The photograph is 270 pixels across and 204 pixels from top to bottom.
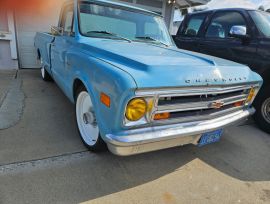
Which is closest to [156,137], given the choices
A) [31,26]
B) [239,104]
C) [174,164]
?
[174,164]

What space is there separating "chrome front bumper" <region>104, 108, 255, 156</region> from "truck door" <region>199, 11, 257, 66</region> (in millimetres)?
2202

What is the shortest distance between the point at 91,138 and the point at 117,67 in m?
1.17

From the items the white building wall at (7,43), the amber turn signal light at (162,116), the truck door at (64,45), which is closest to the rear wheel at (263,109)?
the amber turn signal light at (162,116)

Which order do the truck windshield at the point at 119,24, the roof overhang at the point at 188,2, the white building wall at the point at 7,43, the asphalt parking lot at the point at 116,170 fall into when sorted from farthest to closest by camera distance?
1. the roof overhang at the point at 188,2
2. the white building wall at the point at 7,43
3. the truck windshield at the point at 119,24
4. the asphalt parking lot at the point at 116,170

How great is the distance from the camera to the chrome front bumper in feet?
6.22

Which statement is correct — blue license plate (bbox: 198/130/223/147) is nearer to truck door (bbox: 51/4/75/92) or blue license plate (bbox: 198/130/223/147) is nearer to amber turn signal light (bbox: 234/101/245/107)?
amber turn signal light (bbox: 234/101/245/107)

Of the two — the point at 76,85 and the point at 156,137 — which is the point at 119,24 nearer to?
the point at 76,85

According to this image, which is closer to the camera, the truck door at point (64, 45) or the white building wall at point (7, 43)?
the truck door at point (64, 45)

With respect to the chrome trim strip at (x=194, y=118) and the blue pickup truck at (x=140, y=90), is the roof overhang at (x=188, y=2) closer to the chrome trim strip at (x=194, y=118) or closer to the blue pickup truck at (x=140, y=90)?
the blue pickup truck at (x=140, y=90)

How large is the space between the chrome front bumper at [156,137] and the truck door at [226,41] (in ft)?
7.22

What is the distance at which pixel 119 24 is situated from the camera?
3312 mm

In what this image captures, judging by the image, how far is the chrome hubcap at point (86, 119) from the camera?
273 cm

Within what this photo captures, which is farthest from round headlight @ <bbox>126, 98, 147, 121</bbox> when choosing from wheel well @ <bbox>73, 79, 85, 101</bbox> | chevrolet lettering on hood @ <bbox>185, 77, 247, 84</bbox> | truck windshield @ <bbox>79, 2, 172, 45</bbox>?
truck windshield @ <bbox>79, 2, 172, 45</bbox>

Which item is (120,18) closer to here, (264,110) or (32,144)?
(32,144)
